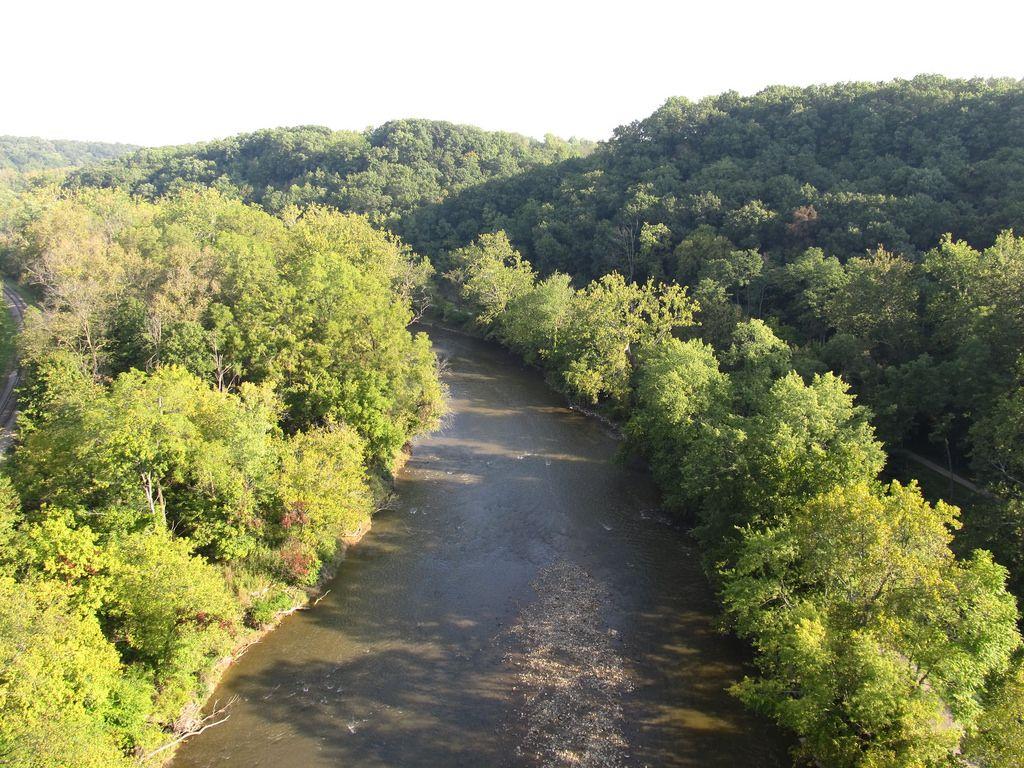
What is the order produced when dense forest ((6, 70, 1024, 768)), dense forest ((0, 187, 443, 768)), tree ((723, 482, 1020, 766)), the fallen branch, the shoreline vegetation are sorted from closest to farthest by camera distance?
tree ((723, 482, 1020, 766))
the shoreline vegetation
dense forest ((0, 187, 443, 768))
dense forest ((6, 70, 1024, 768))
the fallen branch

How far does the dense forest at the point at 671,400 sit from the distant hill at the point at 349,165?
1778 inches

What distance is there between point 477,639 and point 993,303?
36.8 meters

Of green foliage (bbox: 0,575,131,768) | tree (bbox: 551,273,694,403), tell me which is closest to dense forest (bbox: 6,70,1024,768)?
green foliage (bbox: 0,575,131,768)

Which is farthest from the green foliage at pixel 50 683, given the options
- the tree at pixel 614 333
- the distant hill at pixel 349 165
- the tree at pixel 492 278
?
the distant hill at pixel 349 165

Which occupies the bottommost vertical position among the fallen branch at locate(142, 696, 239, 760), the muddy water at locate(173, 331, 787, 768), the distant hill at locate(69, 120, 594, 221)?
the fallen branch at locate(142, 696, 239, 760)

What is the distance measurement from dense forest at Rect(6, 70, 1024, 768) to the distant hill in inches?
1778

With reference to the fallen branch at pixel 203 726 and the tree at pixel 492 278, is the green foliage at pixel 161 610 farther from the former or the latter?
the tree at pixel 492 278

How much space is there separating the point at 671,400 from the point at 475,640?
63.7 ft

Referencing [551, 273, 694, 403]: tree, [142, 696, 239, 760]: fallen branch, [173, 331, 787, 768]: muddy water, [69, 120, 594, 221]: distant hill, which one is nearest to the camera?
[142, 696, 239, 760]: fallen branch

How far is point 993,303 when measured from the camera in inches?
1512

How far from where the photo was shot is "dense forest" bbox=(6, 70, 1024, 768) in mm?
19594

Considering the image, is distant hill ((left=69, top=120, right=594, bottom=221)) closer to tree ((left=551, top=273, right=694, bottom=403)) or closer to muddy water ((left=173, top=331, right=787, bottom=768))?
tree ((left=551, top=273, right=694, bottom=403))

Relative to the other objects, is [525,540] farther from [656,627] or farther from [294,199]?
[294,199]

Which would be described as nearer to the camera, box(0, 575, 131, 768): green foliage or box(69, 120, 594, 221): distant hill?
box(0, 575, 131, 768): green foliage
